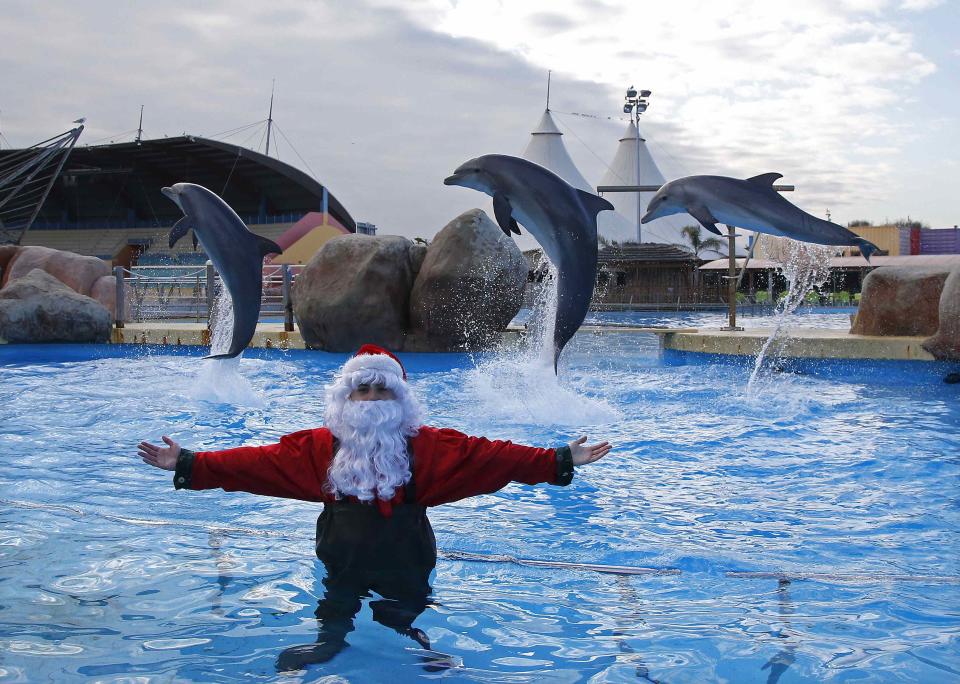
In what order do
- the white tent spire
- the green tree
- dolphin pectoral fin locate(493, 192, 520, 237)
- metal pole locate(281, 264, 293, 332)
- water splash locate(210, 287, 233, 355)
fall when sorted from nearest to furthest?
1. dolphin pectoral fin locate(493, 192, 520, 237)
2. water splash locate(210, 287, 233, 355)
3. metal pole locate(281, 264, 293, 332)
4. the green tree
5. the white tent spire

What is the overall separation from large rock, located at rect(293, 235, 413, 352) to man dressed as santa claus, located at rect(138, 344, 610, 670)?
9.33 meters

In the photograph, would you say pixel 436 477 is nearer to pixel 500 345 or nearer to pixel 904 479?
pixel 904 479

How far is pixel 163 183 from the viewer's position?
4266 cm

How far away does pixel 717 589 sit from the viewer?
3.06 metres

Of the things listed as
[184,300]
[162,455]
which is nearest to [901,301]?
[162,455]

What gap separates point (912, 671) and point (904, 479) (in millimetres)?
2748

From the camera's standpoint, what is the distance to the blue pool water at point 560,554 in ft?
8.18

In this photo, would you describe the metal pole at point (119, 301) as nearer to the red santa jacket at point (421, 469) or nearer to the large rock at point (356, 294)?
the large rock at point (356, 294)

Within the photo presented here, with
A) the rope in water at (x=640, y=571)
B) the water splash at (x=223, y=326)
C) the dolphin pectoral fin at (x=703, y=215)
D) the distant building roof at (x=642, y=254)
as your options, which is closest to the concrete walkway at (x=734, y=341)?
the water splash at (x=223, y=326)

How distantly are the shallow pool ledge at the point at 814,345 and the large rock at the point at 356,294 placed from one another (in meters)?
3.81

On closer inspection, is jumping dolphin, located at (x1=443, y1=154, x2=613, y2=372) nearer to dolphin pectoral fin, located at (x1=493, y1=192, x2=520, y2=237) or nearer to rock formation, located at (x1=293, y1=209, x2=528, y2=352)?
dolphin pectoral fin, located at (x1=493, y1=192, x2=520, y2=237)

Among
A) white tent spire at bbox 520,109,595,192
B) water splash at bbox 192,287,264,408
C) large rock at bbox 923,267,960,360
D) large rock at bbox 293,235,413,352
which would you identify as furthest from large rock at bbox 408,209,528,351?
white tent spire at bbox 520,109,595,192

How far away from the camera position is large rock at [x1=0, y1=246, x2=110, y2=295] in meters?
16.5

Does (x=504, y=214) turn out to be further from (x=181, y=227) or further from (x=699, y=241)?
(x=699, y=241)
